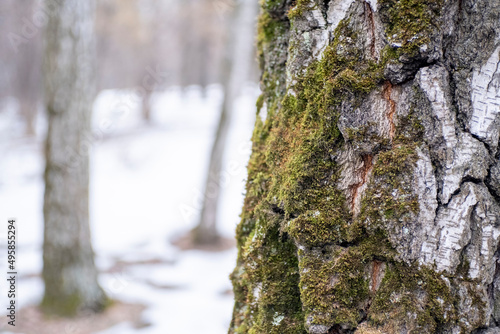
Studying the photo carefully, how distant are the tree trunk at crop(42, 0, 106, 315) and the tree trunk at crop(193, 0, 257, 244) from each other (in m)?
3.33

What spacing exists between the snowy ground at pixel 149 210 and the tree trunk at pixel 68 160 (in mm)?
715

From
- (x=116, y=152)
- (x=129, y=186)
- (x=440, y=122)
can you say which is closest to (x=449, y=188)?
(x=440, y=122)

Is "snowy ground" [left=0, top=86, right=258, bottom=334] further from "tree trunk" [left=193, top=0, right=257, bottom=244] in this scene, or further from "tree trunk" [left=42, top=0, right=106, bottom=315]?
"tree trunk" [left=42, top=0, right=106, bottom=315]

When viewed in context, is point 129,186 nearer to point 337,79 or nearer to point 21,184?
point 21,184

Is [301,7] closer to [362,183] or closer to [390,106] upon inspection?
[390,106]

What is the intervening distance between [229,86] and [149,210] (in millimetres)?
5373

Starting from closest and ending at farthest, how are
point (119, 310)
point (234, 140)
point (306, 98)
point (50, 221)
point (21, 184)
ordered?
point (306, 98) < point (50, 221) < point (119, 310) < point (21, 184) < point (234, 140)

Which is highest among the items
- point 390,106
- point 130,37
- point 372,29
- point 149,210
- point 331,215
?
point 130,37

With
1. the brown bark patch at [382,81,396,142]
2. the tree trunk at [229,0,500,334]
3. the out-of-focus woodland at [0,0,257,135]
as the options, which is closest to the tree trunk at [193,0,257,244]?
the tree trunk at [229,0,500,334]

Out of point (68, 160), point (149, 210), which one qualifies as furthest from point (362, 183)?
point (149, 210)

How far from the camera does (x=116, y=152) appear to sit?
16531 mm

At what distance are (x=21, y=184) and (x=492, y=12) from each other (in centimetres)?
1534

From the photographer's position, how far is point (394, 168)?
1.09 metres

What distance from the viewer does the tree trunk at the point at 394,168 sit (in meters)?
1.05
